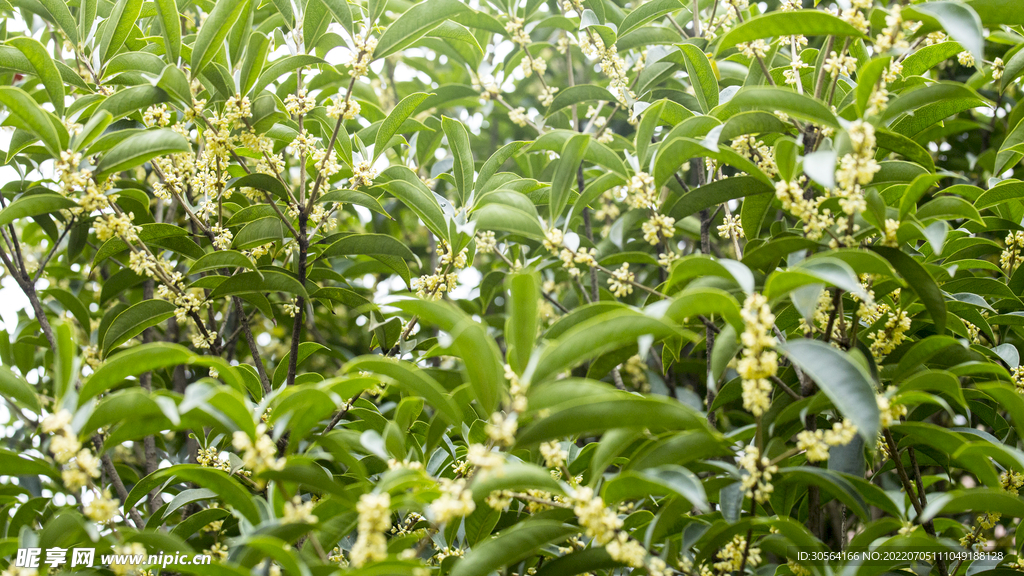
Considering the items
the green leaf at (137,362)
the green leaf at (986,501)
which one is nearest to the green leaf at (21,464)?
the green leaf at (137,362)

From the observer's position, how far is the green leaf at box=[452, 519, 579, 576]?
1.39 metres

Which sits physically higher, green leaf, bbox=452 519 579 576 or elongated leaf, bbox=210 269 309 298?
elongated leaf, bbox=210 269 309 298

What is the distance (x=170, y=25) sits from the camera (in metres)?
1.94

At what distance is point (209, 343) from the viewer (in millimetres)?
2268

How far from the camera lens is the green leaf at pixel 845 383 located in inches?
45.6

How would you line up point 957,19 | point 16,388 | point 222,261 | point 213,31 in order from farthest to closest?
point 222,261 < point 213,31 < point 16,388 < point 957,19

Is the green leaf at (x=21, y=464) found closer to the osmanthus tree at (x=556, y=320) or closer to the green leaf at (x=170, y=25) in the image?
the osmanthus tree at (x=556, y=320)

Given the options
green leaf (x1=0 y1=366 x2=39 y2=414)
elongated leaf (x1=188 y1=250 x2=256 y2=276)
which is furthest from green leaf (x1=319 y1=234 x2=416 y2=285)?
green leaf (x1=0 y1=366 x2=39 y2=414)

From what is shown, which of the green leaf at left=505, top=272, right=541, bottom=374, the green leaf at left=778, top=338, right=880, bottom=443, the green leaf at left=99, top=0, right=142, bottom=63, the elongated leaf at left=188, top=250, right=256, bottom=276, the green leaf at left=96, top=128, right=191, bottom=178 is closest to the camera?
the green leaf at left=778, top=338, right=880, bottom=443

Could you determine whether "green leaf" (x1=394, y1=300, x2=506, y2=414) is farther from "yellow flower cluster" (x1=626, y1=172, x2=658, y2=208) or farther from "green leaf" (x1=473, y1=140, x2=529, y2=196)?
"green leaf" (x1=473, y1=140, x2=529, y2=196)

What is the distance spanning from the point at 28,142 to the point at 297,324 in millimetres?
1051

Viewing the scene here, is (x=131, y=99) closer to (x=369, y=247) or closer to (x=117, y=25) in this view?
(x=117, y=25)

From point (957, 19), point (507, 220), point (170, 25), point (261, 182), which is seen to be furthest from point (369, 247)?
point (957, 19)

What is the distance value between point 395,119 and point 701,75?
1042 millimetres
